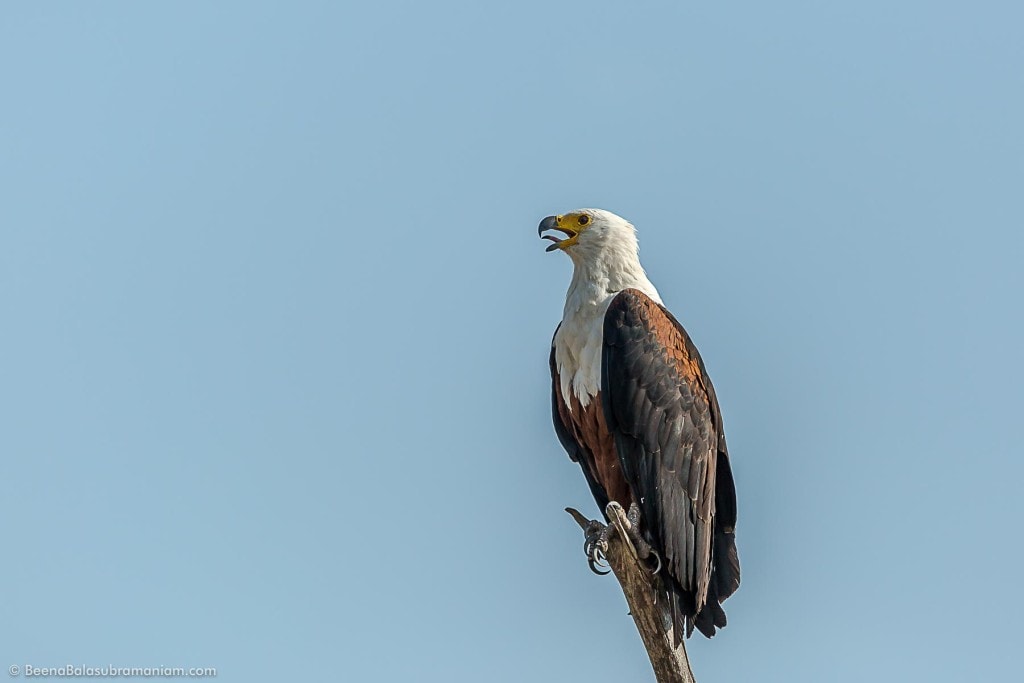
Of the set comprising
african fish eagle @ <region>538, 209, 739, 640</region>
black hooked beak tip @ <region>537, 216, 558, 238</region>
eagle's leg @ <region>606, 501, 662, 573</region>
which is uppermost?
black hooked beak tip @ <region>537, 216, 558, 238</region>

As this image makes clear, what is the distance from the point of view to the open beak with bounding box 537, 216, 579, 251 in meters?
10.7

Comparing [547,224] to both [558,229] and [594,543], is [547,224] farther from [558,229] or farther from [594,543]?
[594,543]

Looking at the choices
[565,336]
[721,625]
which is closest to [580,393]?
[565,336]

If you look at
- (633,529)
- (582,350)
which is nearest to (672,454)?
(633,529)

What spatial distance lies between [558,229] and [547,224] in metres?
0.10

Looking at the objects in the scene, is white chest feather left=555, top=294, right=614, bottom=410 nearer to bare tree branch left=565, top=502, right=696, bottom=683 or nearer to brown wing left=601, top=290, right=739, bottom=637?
brown wing left=601, top=290, right=739, bottom=637

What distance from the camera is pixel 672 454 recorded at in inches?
389

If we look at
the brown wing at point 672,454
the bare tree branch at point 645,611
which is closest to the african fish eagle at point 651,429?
the brown wing at point 672,454

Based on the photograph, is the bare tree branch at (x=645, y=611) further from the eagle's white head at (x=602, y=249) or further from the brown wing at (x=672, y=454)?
the eagle's white head at (x=602, y=249)

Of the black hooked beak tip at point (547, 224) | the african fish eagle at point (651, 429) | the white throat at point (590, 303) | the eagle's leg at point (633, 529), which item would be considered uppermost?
the black hooked beak tip at point (547, 224)

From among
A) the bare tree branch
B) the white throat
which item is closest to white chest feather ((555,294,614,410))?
the white throat

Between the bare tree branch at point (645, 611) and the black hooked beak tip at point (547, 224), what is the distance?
2.68 m

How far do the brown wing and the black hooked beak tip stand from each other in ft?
3.28

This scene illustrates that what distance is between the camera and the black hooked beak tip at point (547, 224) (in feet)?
35.8
